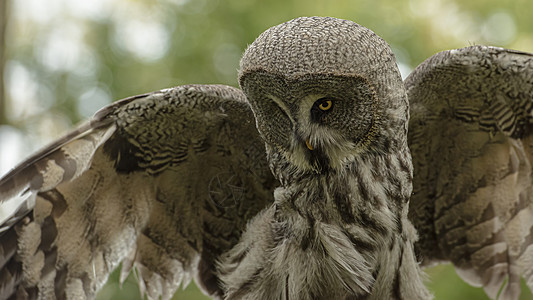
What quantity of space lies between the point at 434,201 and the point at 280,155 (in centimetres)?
121

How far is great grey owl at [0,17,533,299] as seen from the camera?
8.56 feet

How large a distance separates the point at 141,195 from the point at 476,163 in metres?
1.75

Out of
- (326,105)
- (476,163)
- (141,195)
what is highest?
(326,105)

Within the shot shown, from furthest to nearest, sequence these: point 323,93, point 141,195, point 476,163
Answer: point 476,163, point 141,195, point 323,93

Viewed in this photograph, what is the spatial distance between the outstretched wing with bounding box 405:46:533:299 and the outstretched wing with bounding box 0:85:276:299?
33.6 inches

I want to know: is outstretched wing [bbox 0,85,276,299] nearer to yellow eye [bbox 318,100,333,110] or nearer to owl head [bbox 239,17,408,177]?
owl head [bbox 239,17,408,177]

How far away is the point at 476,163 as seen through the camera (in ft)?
11.4

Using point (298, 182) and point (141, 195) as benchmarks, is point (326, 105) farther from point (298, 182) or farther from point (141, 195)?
point (141, 195)

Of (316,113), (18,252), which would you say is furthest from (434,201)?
(18,252)

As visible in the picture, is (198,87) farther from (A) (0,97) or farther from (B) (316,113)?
(A) (0,97)

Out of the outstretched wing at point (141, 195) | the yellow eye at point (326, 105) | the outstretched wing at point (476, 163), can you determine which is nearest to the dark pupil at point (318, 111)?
the yellow eye at point (326, 105)

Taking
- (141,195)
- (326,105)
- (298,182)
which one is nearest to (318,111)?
(326,105)

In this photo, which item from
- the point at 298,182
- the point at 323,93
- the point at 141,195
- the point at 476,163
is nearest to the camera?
the point at 323,93

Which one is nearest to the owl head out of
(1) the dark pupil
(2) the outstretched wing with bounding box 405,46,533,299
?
(1) the dark pupil
